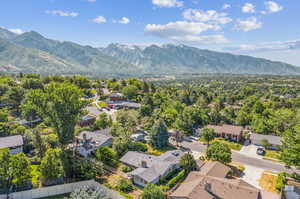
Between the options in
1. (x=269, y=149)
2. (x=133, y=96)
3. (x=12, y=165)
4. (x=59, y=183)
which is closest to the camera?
(x=12, y=165)

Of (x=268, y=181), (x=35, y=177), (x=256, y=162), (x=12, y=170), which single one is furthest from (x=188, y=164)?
(x=12, y=170)

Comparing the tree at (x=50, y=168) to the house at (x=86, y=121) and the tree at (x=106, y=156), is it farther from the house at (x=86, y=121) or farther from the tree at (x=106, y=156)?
the house at (x=86, y=121)

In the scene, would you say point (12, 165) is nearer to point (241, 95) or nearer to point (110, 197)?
point (110, 197)

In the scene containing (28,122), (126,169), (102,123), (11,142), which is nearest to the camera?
(126,169)

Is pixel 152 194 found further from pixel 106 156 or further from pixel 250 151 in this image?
pixel 250 151

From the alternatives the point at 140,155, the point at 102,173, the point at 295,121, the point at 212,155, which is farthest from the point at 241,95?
the point at 102,173

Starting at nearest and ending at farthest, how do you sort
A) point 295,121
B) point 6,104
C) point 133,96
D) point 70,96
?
point 70,96, point 295,121, point 6,104, point 133,96

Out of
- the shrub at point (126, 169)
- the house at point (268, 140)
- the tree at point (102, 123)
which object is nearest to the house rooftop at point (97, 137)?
the tree at point (102, 123)
